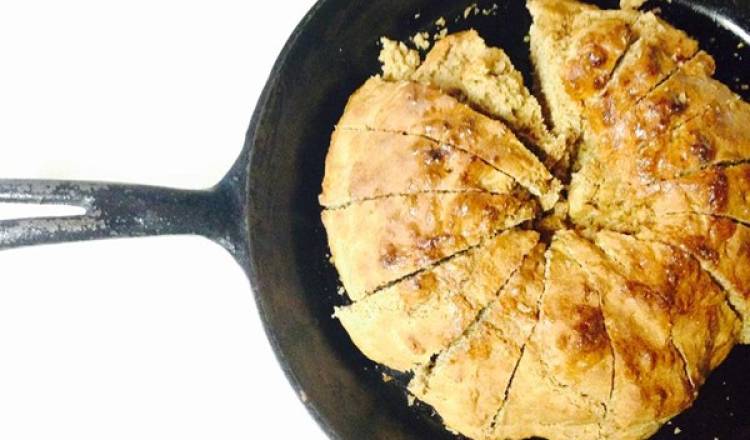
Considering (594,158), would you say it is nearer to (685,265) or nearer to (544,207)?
(544,207)

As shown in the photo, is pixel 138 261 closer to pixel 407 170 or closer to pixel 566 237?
pixel 407 170

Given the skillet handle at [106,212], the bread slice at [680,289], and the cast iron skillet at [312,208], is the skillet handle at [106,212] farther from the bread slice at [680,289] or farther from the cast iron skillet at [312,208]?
the bread slice at [680,289]

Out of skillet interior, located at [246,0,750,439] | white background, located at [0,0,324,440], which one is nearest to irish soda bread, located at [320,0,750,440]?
skillet interior, located at [246,0,750,439]

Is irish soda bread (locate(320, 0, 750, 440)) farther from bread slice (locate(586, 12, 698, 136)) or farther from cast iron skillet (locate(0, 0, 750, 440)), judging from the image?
cast iron skillet (locate(0, 0, 750, 440))

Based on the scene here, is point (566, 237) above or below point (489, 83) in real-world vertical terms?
below

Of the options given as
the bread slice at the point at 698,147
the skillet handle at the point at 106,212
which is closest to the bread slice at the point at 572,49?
the bread slice at the point at 698,147

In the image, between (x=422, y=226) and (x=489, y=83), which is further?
(x=489, y=83)

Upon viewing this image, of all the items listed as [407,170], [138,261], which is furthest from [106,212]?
[407,170]
